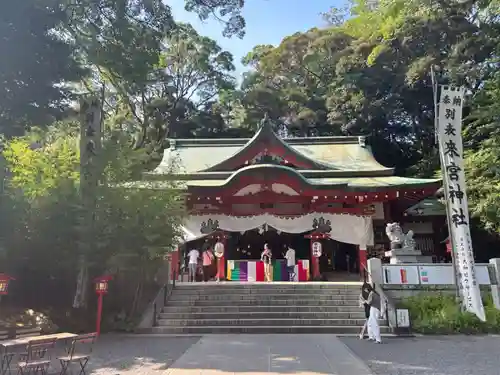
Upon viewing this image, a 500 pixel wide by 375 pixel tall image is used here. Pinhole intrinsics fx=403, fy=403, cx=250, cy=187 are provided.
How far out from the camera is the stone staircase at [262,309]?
9.54 m

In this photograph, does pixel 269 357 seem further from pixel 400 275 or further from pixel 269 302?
pixel 400 275

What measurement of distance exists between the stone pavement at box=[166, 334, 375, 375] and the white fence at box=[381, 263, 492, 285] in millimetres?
2994

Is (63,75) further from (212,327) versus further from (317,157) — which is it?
(317,157)

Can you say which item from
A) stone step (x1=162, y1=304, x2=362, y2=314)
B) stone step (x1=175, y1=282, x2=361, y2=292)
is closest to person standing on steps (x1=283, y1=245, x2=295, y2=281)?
stone step (x1=175, y1=282, x2=361, y2=292)

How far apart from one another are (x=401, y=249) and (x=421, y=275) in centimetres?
135

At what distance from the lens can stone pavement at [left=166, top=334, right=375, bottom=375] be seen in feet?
19.3

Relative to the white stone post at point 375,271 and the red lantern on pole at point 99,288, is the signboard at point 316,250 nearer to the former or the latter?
the white stone post at point 375,271

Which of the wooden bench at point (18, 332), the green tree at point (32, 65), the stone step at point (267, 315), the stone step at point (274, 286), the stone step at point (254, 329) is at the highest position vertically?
the green tree at point (32, 65)

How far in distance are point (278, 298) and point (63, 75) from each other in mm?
7481

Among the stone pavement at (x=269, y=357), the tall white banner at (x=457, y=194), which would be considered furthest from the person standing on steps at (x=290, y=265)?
the tall white banner at (x=457, y=194)

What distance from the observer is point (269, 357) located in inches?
264

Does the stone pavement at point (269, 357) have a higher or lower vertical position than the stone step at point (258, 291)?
lower

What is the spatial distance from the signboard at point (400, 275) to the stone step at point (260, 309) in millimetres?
1238

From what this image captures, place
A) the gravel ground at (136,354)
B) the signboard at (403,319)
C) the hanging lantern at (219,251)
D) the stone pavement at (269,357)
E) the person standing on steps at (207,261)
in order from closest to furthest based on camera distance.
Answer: the stone pavement at (269,357) → the gravel ground at (136,354) → the signboard at (403,319) → the hanging lantern at (219,251) → the person standing on steps at (207,261)
